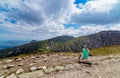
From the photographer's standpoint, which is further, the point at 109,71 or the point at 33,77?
the point at 109,71

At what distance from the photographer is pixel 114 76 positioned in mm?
13203

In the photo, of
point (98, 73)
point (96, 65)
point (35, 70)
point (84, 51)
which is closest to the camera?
point (98, 73)

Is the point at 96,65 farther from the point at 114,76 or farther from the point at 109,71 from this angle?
the point at 114,76

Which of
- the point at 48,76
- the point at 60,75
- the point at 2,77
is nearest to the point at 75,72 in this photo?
the point at 60,75

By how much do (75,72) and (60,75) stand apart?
1.92m

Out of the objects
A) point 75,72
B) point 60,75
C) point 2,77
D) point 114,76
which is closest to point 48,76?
point 60,75

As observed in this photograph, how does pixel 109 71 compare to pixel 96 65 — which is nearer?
pixel 109 71

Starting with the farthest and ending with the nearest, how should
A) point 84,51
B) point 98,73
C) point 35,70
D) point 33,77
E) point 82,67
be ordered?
point 84,51 → point 82,67 → point 35,70 → point 98,73 → point 33,77

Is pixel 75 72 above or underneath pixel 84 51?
underneath

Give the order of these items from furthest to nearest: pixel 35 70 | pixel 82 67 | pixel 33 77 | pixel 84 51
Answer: pixel 84 51 < pixel 82 67 < pixel 35 70 < pixel 33 77

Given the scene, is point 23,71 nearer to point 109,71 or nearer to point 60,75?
point 60,75

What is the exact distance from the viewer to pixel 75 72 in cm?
1455

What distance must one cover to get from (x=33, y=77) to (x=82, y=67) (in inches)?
257

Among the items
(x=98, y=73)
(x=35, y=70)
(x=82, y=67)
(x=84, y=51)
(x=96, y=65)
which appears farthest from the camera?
(x=84, y=51)
